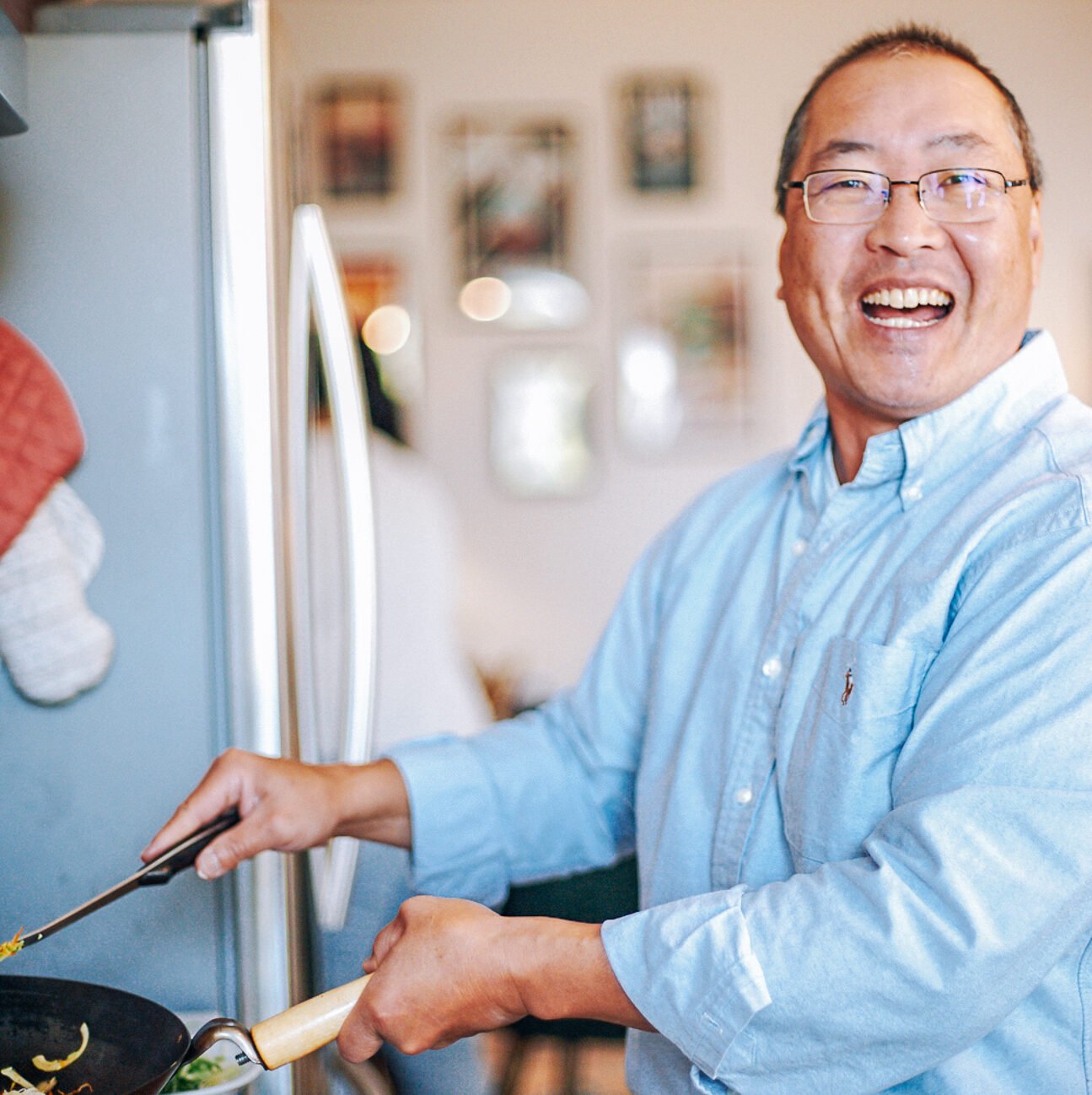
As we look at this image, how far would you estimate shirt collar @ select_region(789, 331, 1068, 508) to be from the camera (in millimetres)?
1063

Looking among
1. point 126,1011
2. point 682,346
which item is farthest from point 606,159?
point 126,1011

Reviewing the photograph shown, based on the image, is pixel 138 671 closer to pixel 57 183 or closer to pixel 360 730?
pixel 360 730

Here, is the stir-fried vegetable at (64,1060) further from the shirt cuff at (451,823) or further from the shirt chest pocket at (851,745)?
the shirt chest pocket at (851,745)

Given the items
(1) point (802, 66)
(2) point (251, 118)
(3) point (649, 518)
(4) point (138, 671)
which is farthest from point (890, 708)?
(1) point (802, 66)

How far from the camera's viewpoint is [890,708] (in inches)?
36.9

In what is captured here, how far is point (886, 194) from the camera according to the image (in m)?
1.12

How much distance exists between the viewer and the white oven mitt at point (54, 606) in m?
1.18

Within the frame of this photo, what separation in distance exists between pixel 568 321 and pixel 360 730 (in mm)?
2139

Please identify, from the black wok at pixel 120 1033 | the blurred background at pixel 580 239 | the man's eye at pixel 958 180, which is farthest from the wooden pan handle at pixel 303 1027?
the blurred background at pixel 580 239

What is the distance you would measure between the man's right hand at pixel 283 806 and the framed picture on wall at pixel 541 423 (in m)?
2.27

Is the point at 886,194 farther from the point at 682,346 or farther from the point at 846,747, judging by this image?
the point at 682,346

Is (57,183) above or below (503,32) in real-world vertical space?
below

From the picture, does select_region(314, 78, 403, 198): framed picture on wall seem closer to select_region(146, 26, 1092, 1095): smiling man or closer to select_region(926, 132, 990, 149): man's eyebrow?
select_region(146, 26, 1092, 1095): smiling man

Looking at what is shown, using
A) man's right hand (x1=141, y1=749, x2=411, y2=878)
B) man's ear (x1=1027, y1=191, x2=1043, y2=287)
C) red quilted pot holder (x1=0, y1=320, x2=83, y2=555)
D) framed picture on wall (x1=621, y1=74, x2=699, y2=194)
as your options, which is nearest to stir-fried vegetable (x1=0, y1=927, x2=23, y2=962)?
man's right hand (x1=141, y1=749, x2=411, y2=878)
